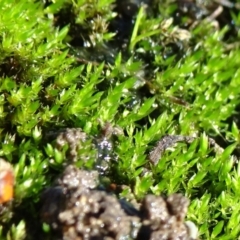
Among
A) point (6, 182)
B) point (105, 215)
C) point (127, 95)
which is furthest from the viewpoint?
point (127, 95)

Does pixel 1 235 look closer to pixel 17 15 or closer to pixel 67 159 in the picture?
pixel 67 159

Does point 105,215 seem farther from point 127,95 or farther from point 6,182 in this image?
point 127,95

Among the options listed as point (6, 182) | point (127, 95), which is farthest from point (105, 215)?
point (127, 95)

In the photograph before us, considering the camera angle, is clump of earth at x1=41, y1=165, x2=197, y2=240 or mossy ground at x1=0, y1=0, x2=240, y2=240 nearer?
clump of earth at x1=41, y1=165, x2=197, y2=240

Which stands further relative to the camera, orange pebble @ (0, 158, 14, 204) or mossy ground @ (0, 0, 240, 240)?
mossy ground @ (0, 0, 240, 240)

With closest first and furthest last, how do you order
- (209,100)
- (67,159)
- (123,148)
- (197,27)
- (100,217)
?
(100,217)
(67,159)
(123,148)
(209,100)
(197,27)

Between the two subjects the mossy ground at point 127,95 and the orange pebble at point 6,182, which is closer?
the orange pebble at point 6,182

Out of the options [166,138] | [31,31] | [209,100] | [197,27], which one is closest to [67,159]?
[166,138]

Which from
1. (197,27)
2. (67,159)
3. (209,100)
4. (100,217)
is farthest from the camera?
(197,27)
